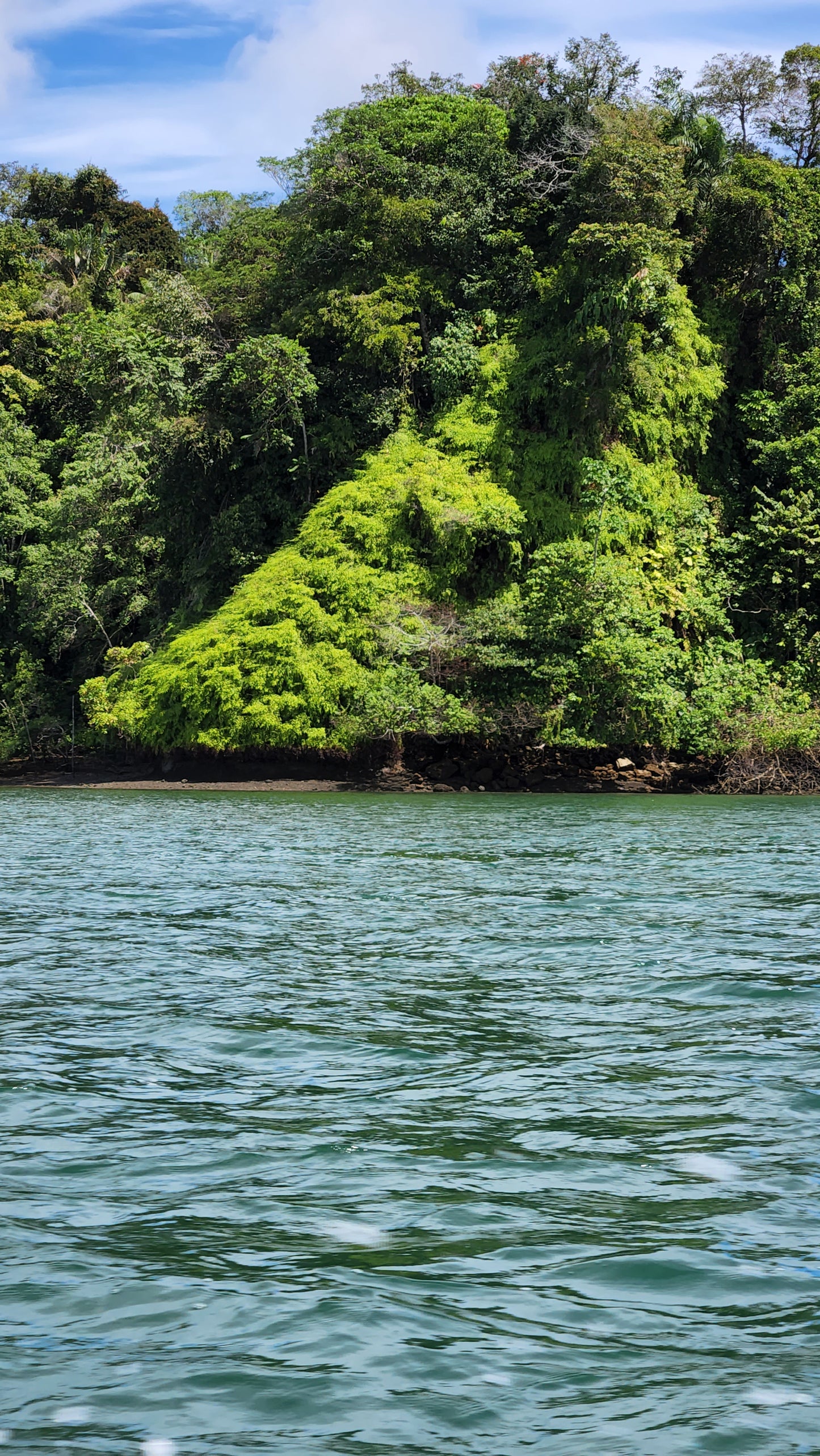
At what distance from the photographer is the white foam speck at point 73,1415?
10.0ft

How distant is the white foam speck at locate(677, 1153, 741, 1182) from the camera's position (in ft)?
15.3

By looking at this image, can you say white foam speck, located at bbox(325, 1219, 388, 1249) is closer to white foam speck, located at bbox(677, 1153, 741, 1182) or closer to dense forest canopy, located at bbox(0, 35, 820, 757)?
white foam speck, located at bbox(677, 1153, 741, 1182)

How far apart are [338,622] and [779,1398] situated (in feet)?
93.6

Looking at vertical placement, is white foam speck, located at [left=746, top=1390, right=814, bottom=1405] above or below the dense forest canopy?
below

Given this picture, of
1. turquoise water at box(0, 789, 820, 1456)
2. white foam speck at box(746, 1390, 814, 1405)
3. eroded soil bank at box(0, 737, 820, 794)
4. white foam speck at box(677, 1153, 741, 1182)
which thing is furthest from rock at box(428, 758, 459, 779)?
white foam speck at box(746, 1390, 814, 1405)

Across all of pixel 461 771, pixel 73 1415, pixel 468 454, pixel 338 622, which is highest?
pixel 468 454

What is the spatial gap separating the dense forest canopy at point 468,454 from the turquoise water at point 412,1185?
19859mm

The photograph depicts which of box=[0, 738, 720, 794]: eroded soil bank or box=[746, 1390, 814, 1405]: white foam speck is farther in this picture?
box=[0, 738, 720, 794]: eroded soil bank

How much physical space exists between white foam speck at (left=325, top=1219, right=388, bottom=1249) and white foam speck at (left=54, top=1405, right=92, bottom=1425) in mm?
1118

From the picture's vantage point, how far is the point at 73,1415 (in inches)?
122

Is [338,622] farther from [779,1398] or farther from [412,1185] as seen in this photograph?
[779,1398]

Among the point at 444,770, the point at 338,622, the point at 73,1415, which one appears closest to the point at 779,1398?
the point at 73,1415

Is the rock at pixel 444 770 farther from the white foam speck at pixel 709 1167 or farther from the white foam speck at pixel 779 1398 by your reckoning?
the white foam speck at pixel 779 1398

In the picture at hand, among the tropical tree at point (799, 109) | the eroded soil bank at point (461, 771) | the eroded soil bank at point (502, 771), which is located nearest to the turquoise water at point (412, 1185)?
the eroded soil bank at point (502, 771)
